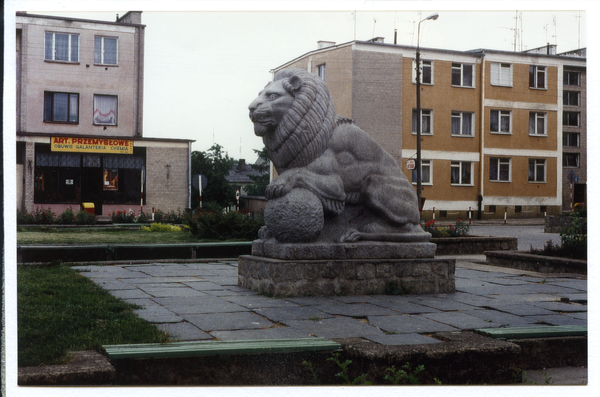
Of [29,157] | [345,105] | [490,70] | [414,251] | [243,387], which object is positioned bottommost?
[243,387]

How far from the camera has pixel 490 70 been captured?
2792cm

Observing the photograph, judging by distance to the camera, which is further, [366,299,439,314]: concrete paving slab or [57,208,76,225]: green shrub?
[57,208,76,225]: green shrub

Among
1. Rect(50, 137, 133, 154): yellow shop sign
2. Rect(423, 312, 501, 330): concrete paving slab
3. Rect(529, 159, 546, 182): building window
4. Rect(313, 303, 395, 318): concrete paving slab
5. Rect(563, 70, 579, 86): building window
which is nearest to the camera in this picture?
Rect(423, 312, 501, 330): concrete paving slab

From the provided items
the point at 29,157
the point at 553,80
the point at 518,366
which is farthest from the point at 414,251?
the point at 29,157

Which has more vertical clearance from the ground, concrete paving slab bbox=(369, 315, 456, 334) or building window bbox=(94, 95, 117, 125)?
building window bbox=(94, 95, 117, 125)

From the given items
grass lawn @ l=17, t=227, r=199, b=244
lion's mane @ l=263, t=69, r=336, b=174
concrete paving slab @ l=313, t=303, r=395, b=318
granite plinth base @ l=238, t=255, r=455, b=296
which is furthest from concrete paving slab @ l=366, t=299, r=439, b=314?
grass lawn @ l=17, t=227, r=199, b=244

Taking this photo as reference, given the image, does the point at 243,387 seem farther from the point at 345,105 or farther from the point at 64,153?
the point at 64,153

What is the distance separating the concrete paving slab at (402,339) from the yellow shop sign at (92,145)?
2395 centimetres

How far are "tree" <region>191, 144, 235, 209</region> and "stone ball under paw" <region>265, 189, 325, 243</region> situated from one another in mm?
25558

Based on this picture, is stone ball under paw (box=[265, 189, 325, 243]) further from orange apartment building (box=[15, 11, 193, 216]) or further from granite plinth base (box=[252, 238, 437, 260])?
orange apartment building (box=[15, 11, 193, 216])

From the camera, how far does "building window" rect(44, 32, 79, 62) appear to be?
2615 cm

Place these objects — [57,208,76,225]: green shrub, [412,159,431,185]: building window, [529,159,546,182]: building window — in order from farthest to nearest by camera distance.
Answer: [412,159,431,185]: building window < [529,159,546,182]: building window < [57,208,76,225]: green shrub

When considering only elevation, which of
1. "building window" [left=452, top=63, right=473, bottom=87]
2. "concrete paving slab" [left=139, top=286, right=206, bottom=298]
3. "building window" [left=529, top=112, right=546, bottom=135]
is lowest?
"concrete paving slab" [left=139, top=286, right=206, bottom=298]

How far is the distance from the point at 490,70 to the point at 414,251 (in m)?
23.0
